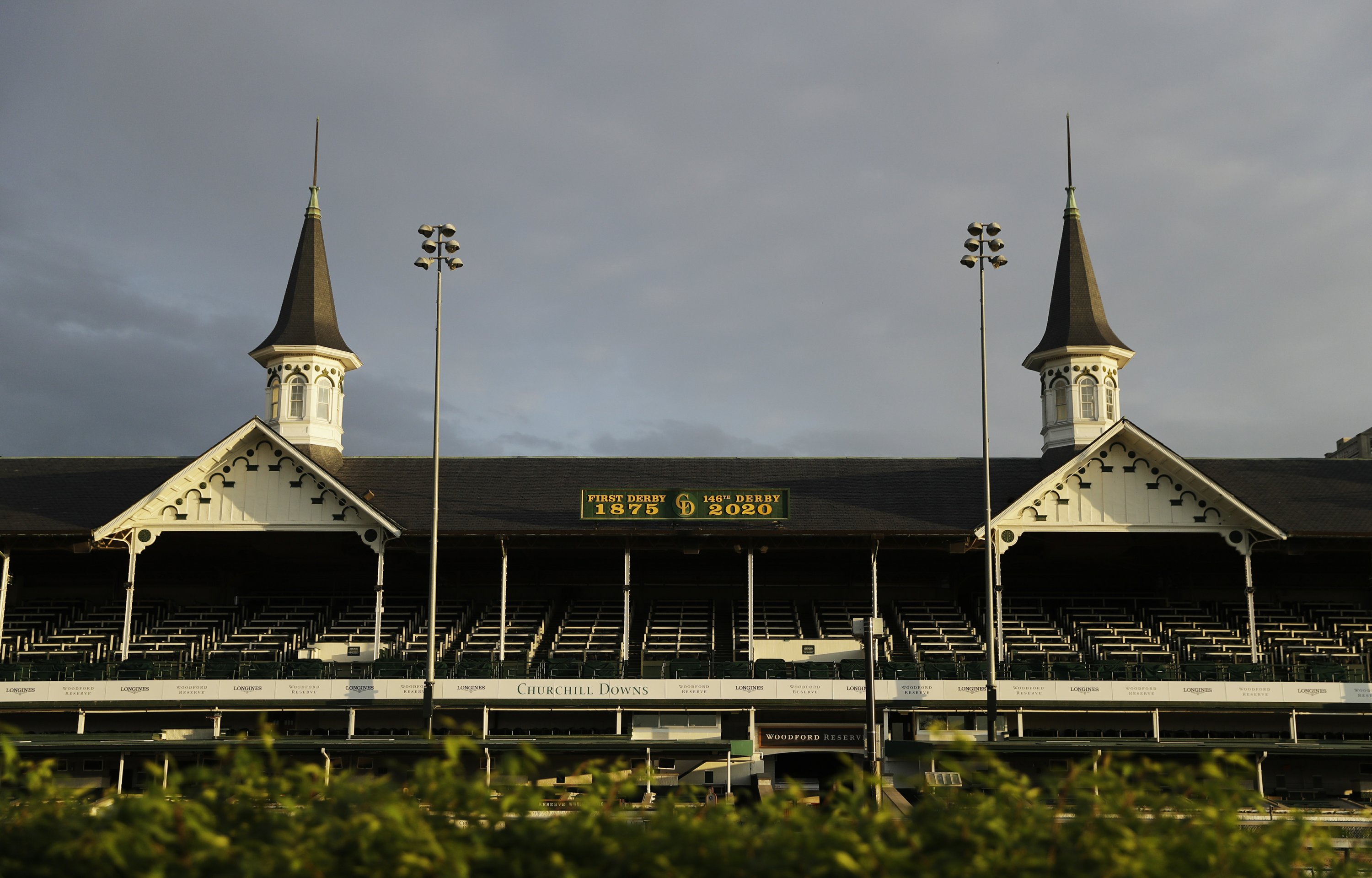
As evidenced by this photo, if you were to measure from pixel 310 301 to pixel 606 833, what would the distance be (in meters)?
41.5

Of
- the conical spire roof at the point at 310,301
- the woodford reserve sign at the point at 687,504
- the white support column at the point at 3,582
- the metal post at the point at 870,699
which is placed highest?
the conical spire roof at the point at 310,301

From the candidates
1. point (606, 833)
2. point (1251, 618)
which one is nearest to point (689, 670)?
point (1251, 618)

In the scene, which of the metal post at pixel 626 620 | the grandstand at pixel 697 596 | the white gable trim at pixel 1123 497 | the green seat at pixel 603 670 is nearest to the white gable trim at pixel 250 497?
the grandstand at pixel 697 596

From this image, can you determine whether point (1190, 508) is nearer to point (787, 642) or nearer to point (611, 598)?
point (787, 642)

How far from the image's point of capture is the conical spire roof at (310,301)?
45.1m

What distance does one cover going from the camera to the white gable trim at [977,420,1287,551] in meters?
37.7

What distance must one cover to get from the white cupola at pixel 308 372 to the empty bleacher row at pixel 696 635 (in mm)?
6102

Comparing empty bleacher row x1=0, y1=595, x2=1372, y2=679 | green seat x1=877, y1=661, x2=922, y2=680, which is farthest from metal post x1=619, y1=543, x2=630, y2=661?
green seat x1=877, y1=661, x2=922, y2=680

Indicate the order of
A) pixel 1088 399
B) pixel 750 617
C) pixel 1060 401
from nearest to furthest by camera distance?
1. pixel 750 617
2. pixel 1088 399
3. pixel 1060 401

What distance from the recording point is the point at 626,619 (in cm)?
3666

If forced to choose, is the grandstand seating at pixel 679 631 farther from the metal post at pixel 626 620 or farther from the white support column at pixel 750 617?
the white support column at pixel 750 617

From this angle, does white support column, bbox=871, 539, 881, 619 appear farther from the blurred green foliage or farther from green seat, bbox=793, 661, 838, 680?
the blurred green foliage

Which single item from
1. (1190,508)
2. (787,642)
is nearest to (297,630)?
(787,642)

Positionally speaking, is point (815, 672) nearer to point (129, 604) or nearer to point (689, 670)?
point (689, 670)
